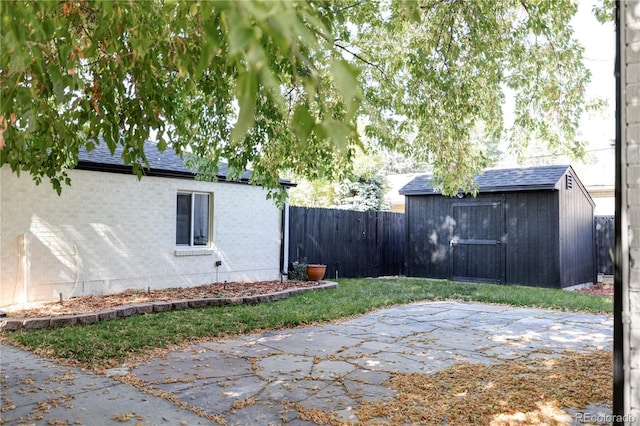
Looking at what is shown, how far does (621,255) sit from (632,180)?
34 cm

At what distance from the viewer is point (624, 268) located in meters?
2.26

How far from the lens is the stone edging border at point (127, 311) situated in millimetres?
6219

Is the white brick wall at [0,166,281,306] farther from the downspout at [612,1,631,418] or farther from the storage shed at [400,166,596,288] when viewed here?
the downspout at [612,1,631,418]

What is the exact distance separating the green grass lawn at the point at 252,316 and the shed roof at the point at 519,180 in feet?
8.15

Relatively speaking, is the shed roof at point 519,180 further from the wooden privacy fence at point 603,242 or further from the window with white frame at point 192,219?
the window with white frame at point 192,219

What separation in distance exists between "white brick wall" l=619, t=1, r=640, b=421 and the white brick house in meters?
7.66

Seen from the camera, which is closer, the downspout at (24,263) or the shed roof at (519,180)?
the downspout at (24,263)

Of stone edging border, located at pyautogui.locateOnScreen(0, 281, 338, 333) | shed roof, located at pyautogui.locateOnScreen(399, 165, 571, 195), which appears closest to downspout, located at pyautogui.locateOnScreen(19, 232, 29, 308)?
stone edging border, located at pyautogui.locateOnScreen(0, 281, 338, 333)

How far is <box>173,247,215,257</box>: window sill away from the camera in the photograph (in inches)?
385

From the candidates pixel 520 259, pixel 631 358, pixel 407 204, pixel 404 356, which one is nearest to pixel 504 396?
pixel 404 356

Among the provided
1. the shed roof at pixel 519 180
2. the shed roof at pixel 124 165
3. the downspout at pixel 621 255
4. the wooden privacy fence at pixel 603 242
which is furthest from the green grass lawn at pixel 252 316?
the downspout at pixel 621 255

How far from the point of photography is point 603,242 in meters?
13.9

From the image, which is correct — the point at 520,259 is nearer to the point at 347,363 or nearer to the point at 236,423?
the point at 347,363

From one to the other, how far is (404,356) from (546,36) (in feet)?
15.1
